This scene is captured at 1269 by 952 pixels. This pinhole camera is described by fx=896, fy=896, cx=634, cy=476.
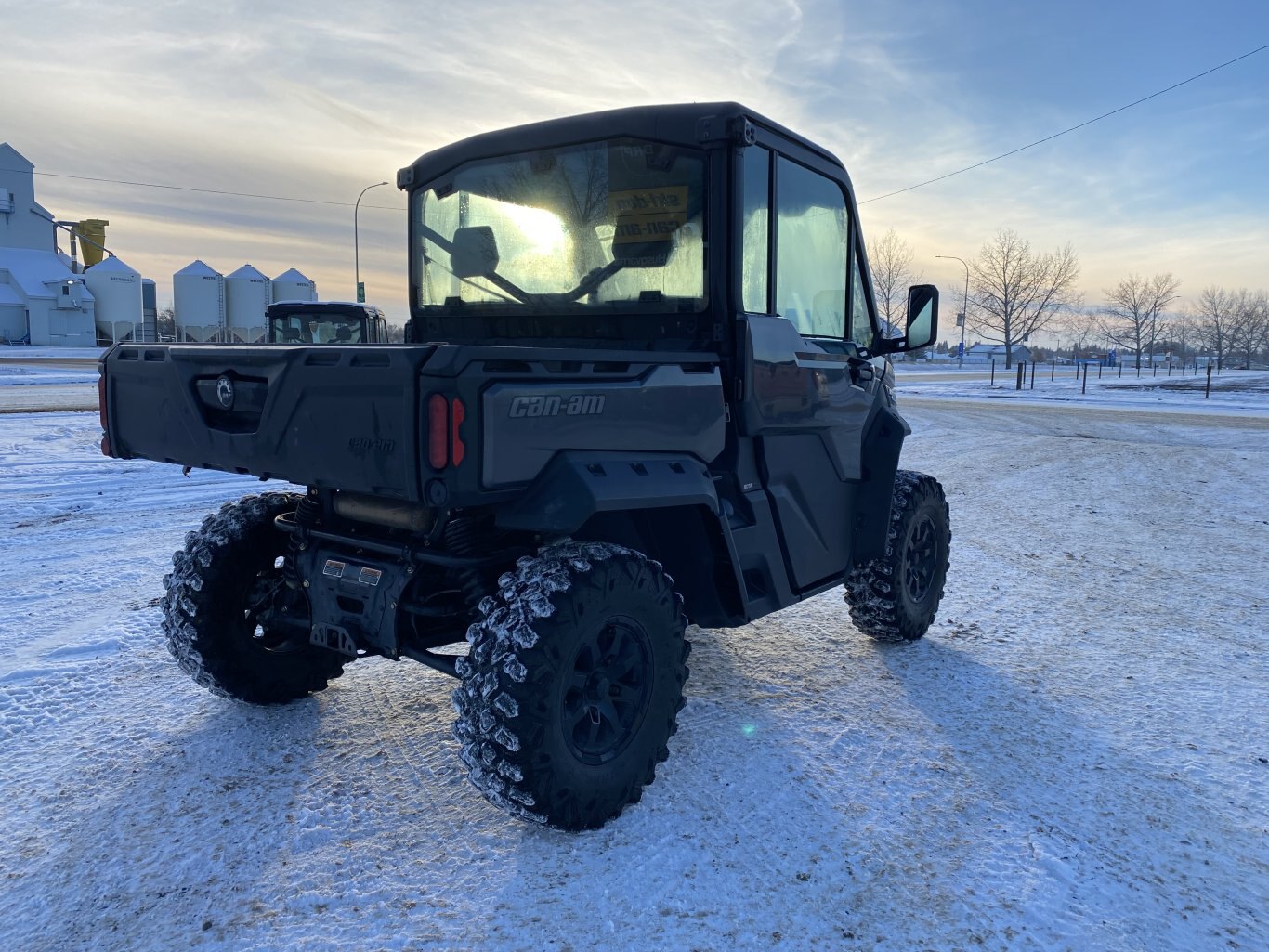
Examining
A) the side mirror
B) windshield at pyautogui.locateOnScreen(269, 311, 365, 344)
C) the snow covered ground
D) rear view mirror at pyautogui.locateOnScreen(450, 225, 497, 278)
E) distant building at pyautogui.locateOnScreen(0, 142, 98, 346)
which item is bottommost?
the snow covered ground

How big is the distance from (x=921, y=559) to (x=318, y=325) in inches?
643

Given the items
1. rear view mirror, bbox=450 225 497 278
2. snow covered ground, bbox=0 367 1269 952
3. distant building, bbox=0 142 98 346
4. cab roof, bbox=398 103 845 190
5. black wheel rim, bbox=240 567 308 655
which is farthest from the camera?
distant building, bbox=0 142 98 346

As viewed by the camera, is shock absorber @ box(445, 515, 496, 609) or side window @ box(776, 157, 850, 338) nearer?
shock absorber @ box(445, 515, 496, 609)

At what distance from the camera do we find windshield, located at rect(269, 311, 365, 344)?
18.3 m

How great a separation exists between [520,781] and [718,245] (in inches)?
81.7

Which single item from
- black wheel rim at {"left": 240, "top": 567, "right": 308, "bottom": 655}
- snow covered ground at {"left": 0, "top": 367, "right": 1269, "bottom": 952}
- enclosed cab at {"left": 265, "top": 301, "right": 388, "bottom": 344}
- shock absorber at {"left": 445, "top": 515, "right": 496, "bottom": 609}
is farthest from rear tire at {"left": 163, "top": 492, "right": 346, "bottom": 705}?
enclosed cab at {"left": 265, "top": 301, "right": 388, "bottom": 344}

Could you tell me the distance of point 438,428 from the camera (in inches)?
98.8

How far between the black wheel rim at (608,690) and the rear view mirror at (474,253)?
187 cm

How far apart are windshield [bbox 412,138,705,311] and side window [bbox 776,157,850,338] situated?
0.49m

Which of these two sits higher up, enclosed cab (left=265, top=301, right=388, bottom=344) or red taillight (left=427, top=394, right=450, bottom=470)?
enclosed cab (left=265, top=301, right=388, bottom=344)

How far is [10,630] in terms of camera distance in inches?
179

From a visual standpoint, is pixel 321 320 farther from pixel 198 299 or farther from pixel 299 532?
pixel 198 299

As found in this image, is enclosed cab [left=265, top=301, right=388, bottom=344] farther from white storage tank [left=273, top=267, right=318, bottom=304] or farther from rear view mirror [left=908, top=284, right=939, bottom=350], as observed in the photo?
white storage tank [left=273, top=267, right=318, bottom=304]

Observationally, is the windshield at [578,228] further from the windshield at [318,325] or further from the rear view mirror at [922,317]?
the windshield at [318,325]
